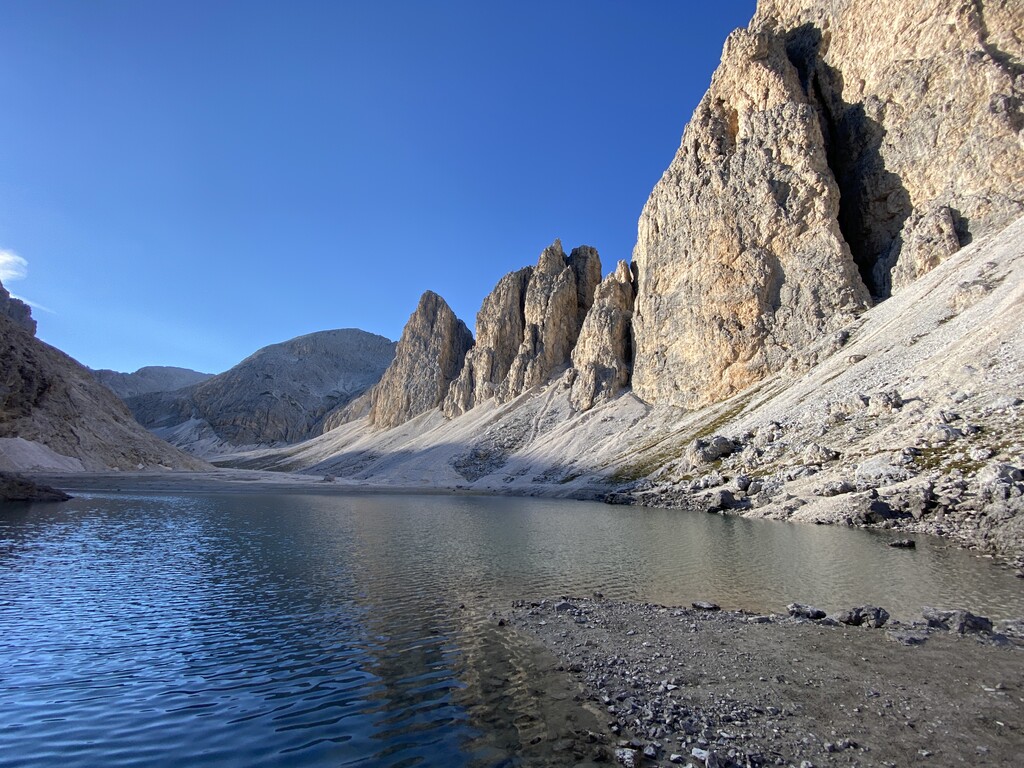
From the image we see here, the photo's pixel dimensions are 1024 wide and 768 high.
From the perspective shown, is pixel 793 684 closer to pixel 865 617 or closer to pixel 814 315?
pixel 865 617

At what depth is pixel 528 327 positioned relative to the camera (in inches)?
6939

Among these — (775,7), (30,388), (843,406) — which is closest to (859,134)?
(775,7)

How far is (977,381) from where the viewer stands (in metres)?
50.2

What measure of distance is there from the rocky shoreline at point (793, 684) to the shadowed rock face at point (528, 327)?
145914 millimetres

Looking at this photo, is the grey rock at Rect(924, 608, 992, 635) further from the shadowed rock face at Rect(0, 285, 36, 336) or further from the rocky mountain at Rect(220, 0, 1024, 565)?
the shadowed rock face at Rect(0, 285, 36, 336)

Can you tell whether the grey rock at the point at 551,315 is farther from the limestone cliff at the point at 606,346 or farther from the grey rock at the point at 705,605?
the grey rock at the point at 705,605

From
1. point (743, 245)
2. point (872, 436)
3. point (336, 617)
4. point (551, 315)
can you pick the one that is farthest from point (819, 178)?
point (336, 617)

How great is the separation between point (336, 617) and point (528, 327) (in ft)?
519

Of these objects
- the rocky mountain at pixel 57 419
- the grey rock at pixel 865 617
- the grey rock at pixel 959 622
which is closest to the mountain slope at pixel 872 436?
the grey rock at pixel 959 622

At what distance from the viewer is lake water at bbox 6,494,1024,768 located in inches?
453

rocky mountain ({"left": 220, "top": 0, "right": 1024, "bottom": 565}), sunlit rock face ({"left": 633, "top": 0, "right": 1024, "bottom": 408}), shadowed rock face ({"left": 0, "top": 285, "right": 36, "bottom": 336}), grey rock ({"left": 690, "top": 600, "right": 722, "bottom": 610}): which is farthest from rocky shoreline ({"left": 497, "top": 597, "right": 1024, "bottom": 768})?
shadowed rock face ({"left": 0, "top": 285, "right": 36, "bottom": 336})

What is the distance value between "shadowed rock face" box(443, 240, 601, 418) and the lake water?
124427 millimetres

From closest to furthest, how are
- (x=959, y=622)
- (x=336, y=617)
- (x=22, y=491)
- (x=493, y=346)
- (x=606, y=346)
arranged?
1. (x=959, y=622)
2. (x=336, y=617)
3. (x=22, y=491)
4. (x=606, y=346)
5. (x=493, y=346)

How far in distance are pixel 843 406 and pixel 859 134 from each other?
8122cm
